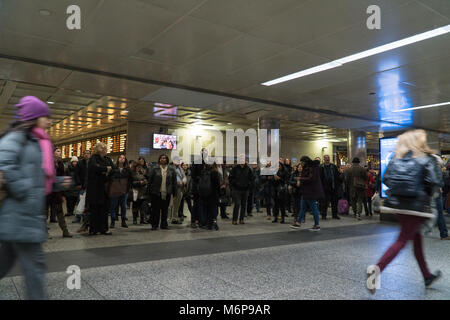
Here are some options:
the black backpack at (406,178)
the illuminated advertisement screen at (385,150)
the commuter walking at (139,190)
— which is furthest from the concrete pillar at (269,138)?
the black backpack at (406,178)

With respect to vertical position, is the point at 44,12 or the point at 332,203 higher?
the point at 44,12

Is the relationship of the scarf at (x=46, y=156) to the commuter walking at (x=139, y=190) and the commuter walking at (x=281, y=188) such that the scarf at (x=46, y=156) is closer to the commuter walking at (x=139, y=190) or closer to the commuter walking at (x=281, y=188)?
the commuter walking at (x=139, y=190)

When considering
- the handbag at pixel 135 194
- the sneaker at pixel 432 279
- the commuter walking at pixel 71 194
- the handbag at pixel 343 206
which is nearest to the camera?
the sneaker at pixel 432 279

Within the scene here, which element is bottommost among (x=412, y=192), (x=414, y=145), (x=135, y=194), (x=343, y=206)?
(x=343, y=206)

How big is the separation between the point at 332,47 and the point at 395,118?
10.0 meters

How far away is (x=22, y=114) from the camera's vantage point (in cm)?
221

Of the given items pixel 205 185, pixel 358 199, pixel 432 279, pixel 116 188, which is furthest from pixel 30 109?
pixel 358 199

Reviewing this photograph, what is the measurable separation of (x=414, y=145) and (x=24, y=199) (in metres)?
3.39

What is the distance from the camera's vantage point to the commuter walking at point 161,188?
7062 millimetres

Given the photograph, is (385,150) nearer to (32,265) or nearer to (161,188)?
(161,188)

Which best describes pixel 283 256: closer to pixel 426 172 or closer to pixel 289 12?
pixel 426 172

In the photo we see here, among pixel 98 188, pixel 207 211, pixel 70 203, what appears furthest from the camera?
pixel 70 203

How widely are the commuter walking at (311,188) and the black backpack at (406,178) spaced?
396cm

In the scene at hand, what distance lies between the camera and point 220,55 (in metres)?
7.19
